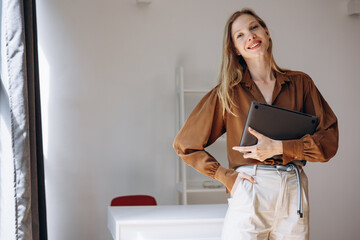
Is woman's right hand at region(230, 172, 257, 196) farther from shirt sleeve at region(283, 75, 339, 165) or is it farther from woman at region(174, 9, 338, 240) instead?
shirt sleeve at region(283, 75, 339, 165)

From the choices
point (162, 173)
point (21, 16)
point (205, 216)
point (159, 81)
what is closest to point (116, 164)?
point (162, 173)

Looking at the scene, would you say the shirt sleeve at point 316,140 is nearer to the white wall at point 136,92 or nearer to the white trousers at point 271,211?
the white trousers at point 271,211

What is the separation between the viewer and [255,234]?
4.84 ft

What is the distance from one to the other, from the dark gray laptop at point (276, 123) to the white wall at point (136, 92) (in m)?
2.21

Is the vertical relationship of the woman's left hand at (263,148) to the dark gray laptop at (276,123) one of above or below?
below

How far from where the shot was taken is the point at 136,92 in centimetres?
375

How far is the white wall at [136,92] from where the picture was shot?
3.59 meters

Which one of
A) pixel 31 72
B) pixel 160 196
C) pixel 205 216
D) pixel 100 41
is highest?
pixel 100 41

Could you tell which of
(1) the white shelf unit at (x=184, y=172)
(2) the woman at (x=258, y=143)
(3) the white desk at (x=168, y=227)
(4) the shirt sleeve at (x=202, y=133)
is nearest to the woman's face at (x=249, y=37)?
(2) the woman at (x=258, y=143)

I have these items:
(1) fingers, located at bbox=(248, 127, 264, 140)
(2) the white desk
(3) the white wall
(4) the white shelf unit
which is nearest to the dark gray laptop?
(1) fingers, located at bbox=(248, 127, 264, 140)

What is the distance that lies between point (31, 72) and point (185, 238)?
47.6 inches

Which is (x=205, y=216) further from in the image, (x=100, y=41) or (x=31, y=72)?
(x=100, y=41)

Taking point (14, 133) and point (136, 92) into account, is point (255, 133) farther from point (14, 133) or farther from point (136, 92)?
point (136, 92)

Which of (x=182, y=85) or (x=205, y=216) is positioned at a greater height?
(x=182, y=85)
